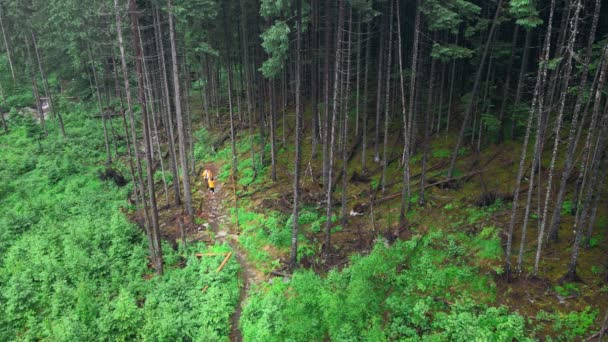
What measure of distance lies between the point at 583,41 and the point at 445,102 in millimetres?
8729

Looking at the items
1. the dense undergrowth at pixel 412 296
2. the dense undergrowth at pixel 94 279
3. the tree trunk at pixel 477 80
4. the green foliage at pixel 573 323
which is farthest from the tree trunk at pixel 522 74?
the dense undergrowth at pixel 94 279

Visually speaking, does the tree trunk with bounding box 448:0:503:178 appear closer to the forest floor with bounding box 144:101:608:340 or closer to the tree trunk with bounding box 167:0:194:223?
the forest floor with bounding box 144:101:608:340

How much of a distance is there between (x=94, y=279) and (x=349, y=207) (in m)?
12.2

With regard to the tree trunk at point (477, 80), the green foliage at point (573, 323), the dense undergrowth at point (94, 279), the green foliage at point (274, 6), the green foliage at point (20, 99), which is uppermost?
the green foliage at point (274, 6)

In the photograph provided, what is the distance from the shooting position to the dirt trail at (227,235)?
14.6 m

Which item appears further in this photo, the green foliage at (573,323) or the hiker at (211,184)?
the hiker at (211,184)

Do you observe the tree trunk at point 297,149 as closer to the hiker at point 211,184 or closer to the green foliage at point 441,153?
the hiker at point 211,184

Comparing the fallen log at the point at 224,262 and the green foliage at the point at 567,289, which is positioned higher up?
the green foliage at the point at 567,289

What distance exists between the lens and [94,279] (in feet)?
54.6

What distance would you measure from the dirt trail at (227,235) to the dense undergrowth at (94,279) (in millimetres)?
361

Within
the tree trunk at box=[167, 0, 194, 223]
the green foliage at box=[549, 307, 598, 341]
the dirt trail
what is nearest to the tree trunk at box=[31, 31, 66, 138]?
the dirt trail

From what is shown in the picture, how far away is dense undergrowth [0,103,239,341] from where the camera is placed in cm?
1374

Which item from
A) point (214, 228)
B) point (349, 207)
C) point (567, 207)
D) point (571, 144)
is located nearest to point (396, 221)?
point (349, 207)

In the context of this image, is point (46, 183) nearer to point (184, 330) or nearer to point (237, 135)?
point (237, 135)
